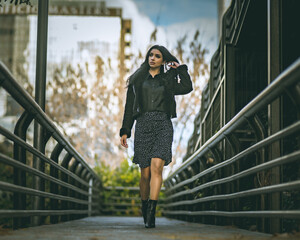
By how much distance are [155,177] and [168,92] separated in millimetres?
850

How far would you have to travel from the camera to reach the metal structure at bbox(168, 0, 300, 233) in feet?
11.7

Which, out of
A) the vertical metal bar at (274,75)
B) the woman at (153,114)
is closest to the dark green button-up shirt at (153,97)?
the woman at (153,114)

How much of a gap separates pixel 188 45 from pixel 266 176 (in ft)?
41.5

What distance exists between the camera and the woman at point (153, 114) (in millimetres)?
5332

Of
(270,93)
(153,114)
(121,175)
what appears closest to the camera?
(270,93)

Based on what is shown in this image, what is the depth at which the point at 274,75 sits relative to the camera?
14.2ft

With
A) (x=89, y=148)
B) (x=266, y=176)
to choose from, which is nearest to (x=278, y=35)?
(x=266, y=176)

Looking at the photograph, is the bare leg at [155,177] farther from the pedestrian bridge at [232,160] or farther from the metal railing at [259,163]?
the metal railing at [259,163]

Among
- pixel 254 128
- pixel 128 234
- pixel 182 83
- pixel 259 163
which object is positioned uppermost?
pixel 182 83

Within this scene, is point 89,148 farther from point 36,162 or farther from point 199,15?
point 36,162

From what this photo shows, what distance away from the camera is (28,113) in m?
4.42

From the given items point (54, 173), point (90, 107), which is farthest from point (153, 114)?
point (90, 107)

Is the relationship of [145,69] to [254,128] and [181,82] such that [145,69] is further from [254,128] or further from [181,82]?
[254,128]

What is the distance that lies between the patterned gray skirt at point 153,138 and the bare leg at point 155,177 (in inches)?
1.9
